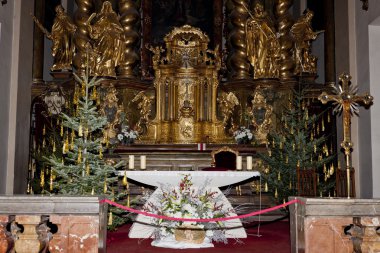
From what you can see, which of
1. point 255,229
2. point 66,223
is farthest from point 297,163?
point 66,223

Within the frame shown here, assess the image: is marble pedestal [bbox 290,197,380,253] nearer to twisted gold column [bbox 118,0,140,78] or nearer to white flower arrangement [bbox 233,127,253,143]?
white flower arrangement [bbox 233,127,253,143]

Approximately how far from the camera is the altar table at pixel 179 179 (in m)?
7.24

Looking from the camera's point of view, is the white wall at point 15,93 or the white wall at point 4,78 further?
the white wall at point 15,93

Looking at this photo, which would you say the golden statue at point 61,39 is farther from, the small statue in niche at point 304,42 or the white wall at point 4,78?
the small statue in niche at point 304,42

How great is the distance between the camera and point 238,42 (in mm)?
14219

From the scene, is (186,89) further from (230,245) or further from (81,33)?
(230,245)

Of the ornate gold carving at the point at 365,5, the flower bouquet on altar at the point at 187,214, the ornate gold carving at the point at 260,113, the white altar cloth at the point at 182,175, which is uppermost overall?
the ornate gold carving at the point at 365,5

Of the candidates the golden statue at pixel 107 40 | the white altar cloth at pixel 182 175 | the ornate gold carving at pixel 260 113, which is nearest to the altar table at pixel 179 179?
the white altar cloth at pixel 182 175

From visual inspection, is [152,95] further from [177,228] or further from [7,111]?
[177,228]

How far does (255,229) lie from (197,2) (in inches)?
319

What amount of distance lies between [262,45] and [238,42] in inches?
26.5

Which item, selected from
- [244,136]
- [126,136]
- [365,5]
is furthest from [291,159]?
[126,136]

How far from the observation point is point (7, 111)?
1155 cm

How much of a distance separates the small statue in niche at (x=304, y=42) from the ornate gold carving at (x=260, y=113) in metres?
1.26
